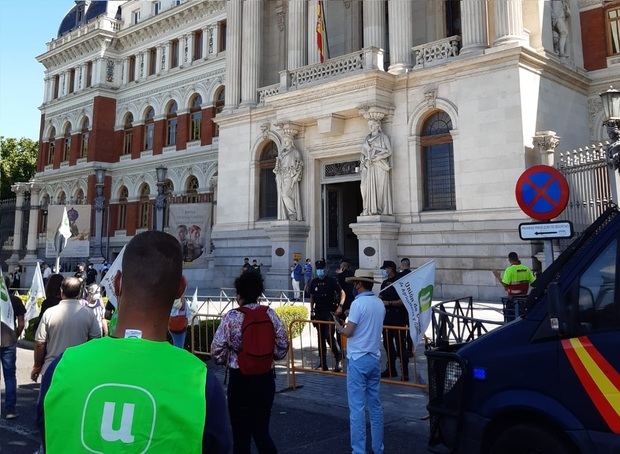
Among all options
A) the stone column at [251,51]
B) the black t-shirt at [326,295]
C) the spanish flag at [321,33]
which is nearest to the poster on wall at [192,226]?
the stone column at [251,51]

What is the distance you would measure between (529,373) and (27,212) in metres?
45.7

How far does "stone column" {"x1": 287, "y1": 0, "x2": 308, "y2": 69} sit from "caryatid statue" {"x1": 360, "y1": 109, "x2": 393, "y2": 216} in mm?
5817

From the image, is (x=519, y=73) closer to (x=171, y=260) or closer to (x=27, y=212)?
(x=171, y=260)

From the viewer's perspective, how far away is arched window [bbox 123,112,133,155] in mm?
37438

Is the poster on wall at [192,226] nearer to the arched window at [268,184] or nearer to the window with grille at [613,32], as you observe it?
the arched window at [268,184]

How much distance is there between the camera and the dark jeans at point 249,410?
4.44 metres

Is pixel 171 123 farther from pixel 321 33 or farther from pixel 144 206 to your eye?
pixel 321 33

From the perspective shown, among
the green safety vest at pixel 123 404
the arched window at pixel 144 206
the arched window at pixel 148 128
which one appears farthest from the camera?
the arched window at pixel 148 128

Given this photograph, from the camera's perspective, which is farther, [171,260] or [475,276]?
[475,276]

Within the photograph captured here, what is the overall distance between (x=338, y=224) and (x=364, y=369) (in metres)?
17.6

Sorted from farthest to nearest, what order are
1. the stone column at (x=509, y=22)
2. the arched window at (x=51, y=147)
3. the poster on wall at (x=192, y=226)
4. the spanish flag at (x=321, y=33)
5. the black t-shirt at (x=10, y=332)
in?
the arched window at (x=51, y=147) < the poster on wall at (x=192, y=226) < the spanish flag at (x=321, y=33) < the stone column at (x=509, y=22) < the black t-shirt at (x=10, y=332)

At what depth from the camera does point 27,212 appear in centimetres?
4212

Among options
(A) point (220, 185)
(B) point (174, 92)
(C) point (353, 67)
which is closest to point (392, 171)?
(C) point (353, 67)

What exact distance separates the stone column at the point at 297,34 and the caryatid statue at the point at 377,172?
19.1 ft
